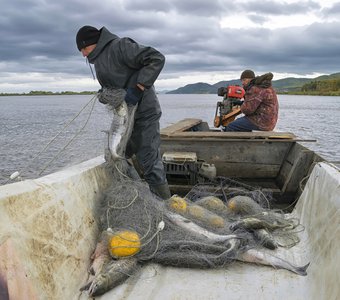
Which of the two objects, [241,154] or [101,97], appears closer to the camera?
[101,97]

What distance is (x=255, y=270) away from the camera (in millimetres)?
3850

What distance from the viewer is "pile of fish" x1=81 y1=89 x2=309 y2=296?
12.3ft

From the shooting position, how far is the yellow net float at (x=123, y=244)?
376cm

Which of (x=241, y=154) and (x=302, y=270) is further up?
(x=241, y=154)

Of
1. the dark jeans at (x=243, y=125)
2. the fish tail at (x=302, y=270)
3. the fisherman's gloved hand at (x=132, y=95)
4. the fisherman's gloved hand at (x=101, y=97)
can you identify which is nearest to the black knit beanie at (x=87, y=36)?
the fisherman's gloved hand at (x=101, y=97)

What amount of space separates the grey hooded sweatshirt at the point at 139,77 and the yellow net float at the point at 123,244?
5.25ft

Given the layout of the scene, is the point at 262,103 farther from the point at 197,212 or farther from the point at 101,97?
the point at 101,97

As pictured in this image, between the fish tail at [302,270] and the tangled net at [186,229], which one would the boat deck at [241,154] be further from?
the fish tail at [302,270]

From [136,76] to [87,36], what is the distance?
32.9 inches

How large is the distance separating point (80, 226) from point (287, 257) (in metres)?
2.38

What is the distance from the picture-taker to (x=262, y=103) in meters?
8.07

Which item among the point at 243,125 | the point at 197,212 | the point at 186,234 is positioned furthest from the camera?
the point at 243,125

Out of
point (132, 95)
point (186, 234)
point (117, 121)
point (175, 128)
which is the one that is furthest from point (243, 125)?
point (186, 234)

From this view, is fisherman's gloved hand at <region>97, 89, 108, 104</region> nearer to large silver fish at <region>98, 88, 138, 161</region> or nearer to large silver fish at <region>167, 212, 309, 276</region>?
large silver fish at <region>98, 88, 138, 161</region>
